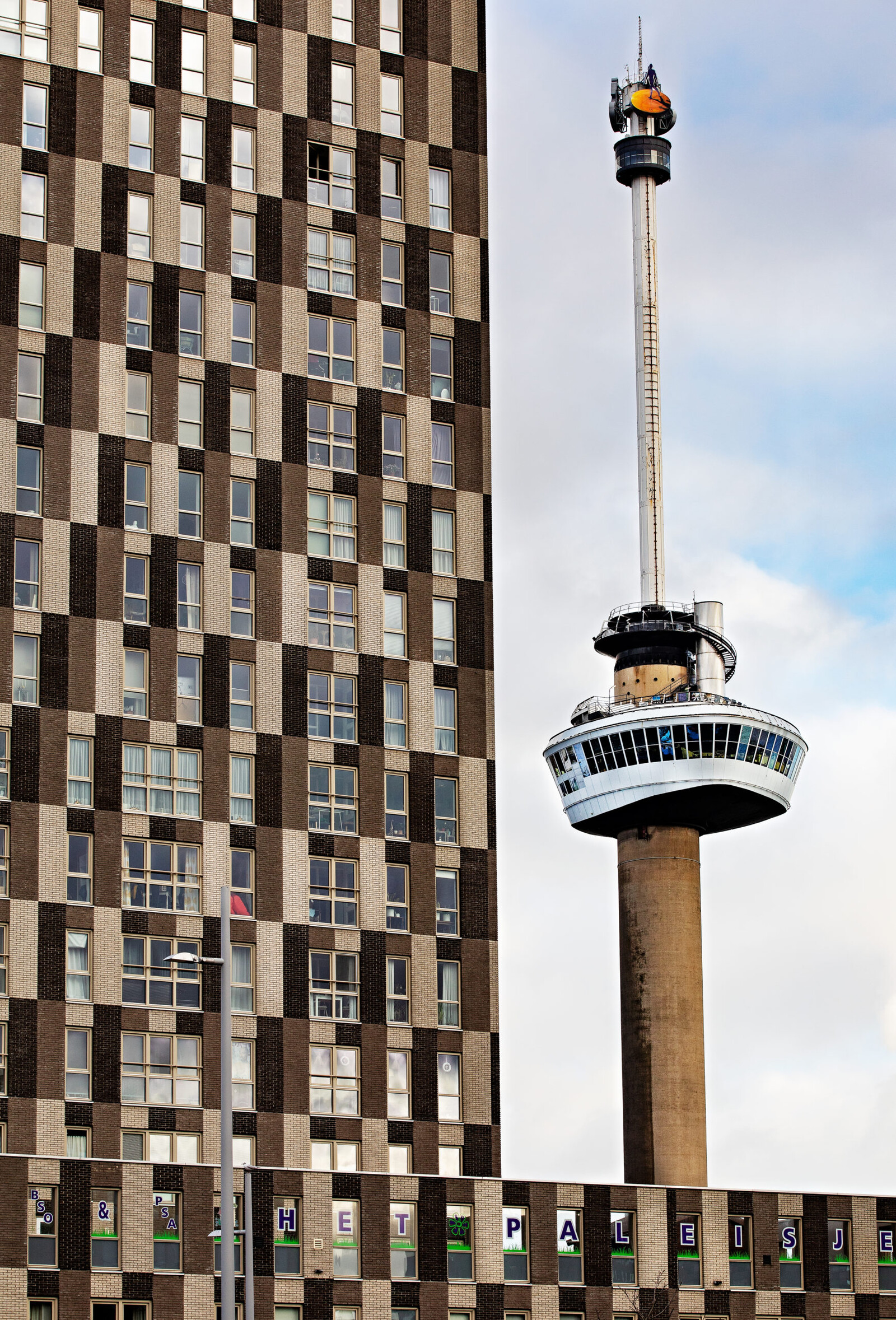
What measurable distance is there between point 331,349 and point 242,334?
12.0 feet

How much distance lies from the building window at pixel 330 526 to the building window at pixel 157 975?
1573 centimetres

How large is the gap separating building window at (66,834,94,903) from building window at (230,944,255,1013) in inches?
216

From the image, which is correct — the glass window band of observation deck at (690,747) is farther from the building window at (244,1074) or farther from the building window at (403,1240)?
the building window at (403,1240)

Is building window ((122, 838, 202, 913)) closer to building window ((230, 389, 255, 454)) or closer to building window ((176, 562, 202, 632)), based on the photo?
building window ((176, 562, 202, 632))

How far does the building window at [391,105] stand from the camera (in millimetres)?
92250

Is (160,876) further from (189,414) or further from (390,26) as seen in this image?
(390,26)

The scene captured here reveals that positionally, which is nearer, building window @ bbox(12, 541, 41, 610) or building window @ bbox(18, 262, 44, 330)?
building window @ bbox(12, 541, 41, 610)

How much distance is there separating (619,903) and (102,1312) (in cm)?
7689

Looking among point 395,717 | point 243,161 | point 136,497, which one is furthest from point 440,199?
point 395,717

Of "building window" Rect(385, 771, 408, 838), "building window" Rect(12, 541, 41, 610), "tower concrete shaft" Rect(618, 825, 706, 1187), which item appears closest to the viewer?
"building window" Rect(12, 541, 41, 610)

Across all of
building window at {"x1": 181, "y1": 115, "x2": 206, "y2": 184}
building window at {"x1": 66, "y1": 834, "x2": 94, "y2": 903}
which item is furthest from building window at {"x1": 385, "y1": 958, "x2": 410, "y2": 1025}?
building window at {"x1": 181, "y1": 115, "x2": 206, "y2": 184}

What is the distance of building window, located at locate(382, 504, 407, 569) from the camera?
8844 cm

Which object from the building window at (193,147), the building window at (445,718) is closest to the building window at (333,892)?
the building window at (445,718)

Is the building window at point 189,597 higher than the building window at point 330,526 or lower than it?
lower
